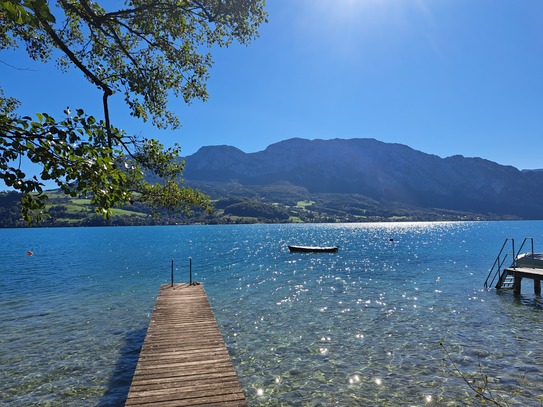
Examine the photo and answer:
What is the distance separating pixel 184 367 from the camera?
12898mm

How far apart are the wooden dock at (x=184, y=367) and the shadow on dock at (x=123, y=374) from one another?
2.33 m

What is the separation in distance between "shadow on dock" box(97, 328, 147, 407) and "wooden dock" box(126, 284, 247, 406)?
2331 millimetres

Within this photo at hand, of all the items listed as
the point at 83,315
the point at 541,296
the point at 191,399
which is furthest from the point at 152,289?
the point at 541,296

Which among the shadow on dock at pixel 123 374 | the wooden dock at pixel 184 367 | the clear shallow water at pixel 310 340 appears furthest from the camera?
the clear shallow water at pixel 310 340

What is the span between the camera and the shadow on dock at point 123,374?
47.9 ft

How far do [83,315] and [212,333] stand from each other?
18.7m

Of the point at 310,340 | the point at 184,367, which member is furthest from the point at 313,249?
the point at 184,367

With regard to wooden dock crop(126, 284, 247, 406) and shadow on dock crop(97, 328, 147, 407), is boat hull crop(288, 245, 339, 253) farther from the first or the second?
wooden dock crop(126, 284, 247, 406)

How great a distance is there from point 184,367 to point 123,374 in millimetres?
6578

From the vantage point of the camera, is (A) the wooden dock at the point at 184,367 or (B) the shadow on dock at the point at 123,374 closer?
(A) the wooden dock at the point at 184,367

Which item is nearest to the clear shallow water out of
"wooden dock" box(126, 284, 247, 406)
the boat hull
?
"wooden dock" box(126, 284, 247, 406)

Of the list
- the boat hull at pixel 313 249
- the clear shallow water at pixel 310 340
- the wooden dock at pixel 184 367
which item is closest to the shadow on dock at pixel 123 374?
the clear shallow water at pixel 310 340

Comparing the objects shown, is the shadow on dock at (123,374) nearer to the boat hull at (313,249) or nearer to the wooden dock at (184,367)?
the wooden dock at (184,367)

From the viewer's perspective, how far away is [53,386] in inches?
628
